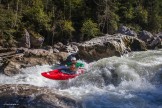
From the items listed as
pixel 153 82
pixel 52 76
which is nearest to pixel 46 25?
pixel 52 76

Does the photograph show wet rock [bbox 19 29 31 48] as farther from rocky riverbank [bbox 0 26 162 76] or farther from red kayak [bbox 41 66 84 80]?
red kayak [bbox 41 66 84 80]

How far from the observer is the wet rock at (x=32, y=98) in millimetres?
9695

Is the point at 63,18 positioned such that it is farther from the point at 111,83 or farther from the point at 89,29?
the point at 111,83

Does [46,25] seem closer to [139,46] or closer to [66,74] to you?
[139,46]

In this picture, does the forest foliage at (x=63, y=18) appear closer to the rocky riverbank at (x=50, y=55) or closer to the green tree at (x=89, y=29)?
the green tree at (x=89, y=29)

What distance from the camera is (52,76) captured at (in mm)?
14039

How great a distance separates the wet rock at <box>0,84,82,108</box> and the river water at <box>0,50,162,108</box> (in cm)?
82

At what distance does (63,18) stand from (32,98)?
18004 millimetres

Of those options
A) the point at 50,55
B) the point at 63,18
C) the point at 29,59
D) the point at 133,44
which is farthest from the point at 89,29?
the point at 29,59

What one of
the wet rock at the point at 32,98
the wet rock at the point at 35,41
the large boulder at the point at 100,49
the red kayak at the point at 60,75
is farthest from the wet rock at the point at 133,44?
the wet rock at the point at 32,98

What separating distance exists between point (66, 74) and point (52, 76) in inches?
26.6

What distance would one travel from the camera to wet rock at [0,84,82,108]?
31.8ft

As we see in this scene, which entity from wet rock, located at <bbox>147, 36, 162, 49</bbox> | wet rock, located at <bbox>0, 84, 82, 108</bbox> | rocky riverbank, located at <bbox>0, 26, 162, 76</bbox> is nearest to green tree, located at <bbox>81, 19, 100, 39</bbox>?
wet rock, located at <bbox>147, 36, 162, 49</bbox>

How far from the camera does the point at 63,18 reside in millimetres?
27406
